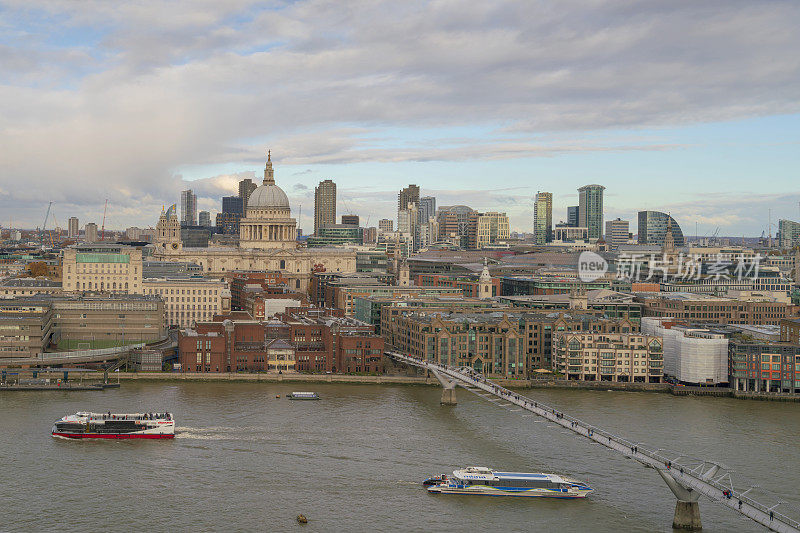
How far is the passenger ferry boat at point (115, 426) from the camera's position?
123ft

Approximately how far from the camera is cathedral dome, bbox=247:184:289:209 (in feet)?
357

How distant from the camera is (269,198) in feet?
359

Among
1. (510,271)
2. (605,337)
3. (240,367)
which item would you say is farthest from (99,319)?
(510,271)

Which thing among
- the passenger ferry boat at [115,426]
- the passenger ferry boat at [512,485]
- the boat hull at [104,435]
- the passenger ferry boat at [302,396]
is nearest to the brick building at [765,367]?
the passenger ferry boat at [302,396]

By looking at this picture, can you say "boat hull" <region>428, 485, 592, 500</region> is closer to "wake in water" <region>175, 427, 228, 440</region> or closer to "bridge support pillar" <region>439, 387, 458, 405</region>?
"wake in water" <region>175, 427, 228, 440</region>

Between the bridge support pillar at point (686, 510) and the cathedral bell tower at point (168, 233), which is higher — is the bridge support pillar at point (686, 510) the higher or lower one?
the lower one

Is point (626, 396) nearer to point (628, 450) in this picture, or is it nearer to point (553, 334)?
point (553, 334)

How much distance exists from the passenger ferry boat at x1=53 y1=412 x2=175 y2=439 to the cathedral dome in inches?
2787

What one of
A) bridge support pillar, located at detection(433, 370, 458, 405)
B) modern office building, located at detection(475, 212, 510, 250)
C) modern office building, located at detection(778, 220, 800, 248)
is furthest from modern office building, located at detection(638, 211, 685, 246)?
bridge support pillar, located at detection(433, 370, 458, 405)

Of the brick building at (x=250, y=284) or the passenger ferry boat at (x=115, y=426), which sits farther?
the brick building at (x=250, y=284)

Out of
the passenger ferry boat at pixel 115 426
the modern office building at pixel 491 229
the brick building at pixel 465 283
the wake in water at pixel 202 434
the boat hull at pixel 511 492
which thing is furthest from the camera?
the modern office building at pixel 491 229

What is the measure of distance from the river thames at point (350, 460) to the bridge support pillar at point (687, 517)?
0.63 metres

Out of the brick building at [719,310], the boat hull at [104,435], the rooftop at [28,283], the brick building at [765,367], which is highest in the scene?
the rooftop at [28,283]

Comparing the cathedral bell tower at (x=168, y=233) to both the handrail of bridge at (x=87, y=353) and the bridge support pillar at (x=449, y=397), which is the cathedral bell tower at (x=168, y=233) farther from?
the bridge support pillar at (x=449, y=397)
